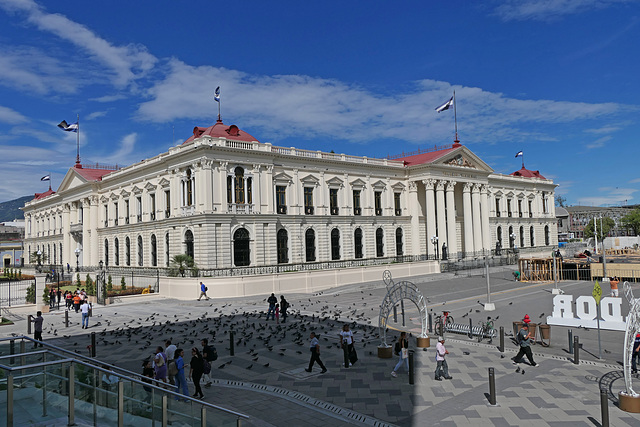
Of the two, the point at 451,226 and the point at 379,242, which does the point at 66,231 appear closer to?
the point at 379,242

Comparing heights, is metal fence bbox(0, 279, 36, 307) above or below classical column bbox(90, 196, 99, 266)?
below

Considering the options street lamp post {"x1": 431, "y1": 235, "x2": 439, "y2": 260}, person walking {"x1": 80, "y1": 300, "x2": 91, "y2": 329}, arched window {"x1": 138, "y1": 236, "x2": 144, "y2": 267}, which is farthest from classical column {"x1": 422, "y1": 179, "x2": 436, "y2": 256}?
person walking {"x1": 80, "y1": 300, "x2": 91, "y2": 329}

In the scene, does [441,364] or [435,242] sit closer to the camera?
[441,364]

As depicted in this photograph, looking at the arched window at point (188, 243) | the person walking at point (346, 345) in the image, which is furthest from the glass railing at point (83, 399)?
the arched window at point (188, 243)

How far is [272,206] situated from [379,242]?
1560cm

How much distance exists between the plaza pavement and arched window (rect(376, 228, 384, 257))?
22790 millimetres

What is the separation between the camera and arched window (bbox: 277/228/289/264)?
146 feet

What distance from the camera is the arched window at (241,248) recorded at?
134 ft

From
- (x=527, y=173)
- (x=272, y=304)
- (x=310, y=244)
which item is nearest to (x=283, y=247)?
(x=310, y=244)

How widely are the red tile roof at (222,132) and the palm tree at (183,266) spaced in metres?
11.0

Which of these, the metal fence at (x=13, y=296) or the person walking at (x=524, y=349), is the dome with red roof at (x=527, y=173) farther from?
the metal fence at (x=13, y=296)

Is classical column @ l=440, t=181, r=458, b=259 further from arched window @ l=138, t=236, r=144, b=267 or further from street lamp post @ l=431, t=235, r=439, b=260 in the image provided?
arched window @ l=138, t=236, r=144, b=267

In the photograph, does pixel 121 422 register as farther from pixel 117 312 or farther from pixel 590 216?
pixel 590 216

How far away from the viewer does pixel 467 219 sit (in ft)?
192
